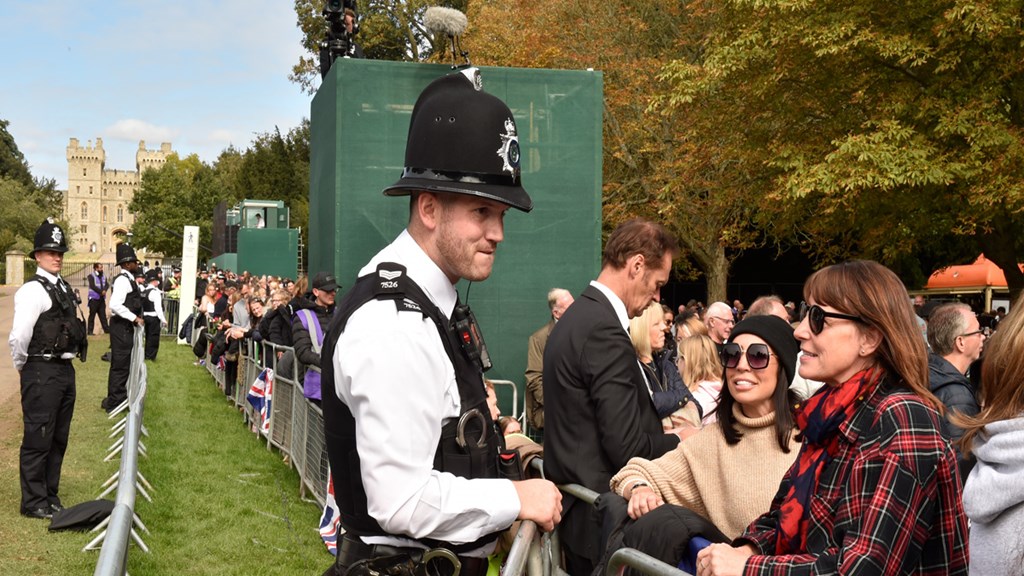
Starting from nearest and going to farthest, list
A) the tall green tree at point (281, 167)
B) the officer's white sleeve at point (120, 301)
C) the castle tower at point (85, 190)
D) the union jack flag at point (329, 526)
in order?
1. the union jack flag at point (329, 526)
2. the officer's white sleeve at point (120, 301)
3. the tall green tree at point (281, 167)
4. the castle tower at point (85, 190)

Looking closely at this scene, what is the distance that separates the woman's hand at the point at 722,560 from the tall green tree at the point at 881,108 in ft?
48.5

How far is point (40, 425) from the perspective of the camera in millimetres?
8344

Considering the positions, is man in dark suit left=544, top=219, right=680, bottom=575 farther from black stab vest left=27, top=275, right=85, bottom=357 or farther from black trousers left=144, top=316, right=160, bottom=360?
black trousers left=144, top=316, right=160, bottom=360

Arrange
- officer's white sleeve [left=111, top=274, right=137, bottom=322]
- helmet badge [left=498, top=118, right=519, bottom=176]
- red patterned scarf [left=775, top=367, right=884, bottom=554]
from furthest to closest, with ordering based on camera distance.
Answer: officer's white sleeve [left=111, top=274, right=137, bottom=322] → red patterned scarf [left=775, top=367, right=884, bottom=554] → helmet badge [left=498, top=118, right=519, bottom=176]

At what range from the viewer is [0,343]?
25.9 meters

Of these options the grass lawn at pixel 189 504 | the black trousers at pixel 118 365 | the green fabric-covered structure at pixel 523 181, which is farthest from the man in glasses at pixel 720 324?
the black trousers at pixel 118 365

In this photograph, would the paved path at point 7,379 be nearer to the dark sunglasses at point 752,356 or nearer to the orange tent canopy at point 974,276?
the dark sunglasses at point 752,356

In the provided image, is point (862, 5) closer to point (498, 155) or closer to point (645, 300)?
point (645, 300)

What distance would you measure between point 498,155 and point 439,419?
0.72 meters

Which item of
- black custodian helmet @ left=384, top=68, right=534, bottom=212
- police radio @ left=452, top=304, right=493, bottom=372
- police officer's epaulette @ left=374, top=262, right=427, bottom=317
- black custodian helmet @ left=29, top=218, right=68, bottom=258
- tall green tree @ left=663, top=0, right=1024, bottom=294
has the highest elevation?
tall green tree @ left=663, top=0, right=1024, bottom=294

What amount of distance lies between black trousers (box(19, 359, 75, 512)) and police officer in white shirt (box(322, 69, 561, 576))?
22.0ft

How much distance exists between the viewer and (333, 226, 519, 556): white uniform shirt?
2.22 m

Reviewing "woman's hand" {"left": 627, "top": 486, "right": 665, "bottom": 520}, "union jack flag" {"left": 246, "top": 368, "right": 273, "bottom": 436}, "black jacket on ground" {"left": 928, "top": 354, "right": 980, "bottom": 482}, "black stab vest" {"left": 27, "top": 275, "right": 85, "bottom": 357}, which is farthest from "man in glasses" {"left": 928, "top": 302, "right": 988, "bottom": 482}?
"union jack flag" {"left": 246, "top": 368, "right": 273, "bottom": 436}

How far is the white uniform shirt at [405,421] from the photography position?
2.22 meters
